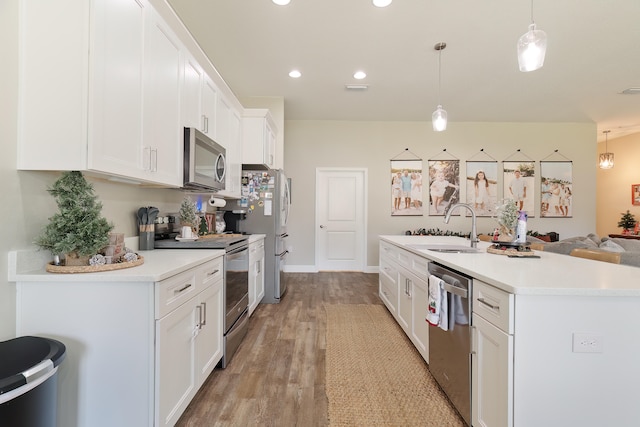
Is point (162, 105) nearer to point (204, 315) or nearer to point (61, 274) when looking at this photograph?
point (61, 274)

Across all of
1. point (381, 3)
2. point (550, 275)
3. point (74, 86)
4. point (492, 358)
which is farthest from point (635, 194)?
point (74, 86)

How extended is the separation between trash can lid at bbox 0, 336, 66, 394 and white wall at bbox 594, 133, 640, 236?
9.60 m

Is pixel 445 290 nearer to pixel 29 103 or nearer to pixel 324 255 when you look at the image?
pixel 29 103

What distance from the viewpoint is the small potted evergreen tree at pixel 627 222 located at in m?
6.43

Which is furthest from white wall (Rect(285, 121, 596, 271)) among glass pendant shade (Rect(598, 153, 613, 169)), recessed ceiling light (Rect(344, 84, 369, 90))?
recessed ceiling light (Rect(344, 84, 369, 90))

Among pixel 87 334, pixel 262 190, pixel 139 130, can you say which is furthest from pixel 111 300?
pixel 262 190

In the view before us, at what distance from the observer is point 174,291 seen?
1.43 m

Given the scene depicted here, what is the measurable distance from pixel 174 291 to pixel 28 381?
0.60 m

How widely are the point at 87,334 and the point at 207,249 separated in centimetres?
97

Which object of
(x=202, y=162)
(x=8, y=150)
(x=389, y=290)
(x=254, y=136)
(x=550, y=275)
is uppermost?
(x=254, y=136)

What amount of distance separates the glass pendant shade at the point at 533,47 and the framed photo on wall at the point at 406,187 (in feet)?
12.8

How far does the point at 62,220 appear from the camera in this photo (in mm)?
1291

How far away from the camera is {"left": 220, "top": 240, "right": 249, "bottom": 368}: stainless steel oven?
218cm

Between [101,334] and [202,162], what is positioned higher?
[202,162]
